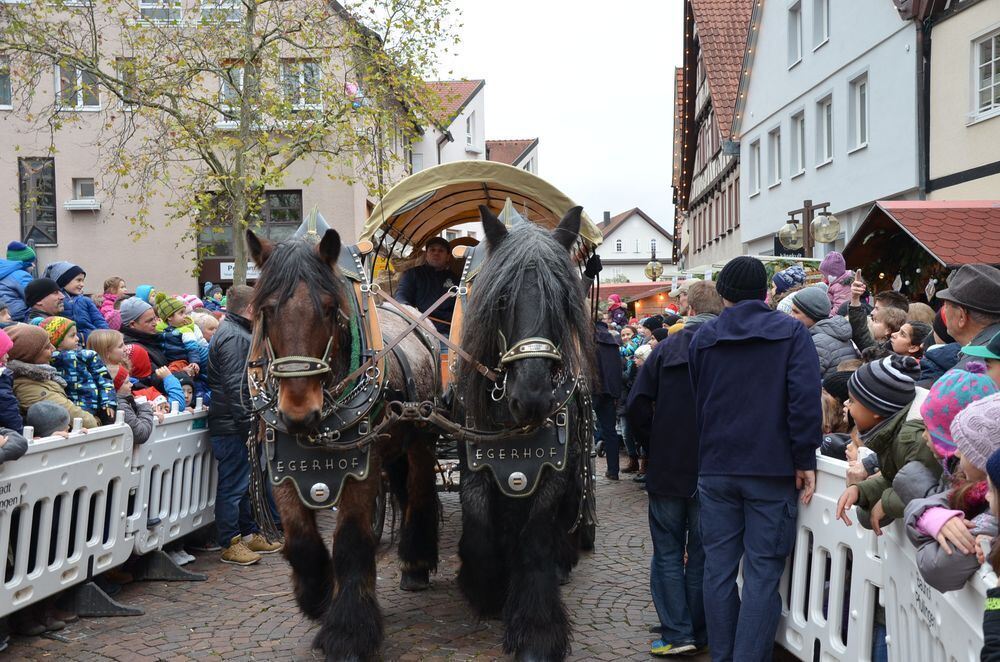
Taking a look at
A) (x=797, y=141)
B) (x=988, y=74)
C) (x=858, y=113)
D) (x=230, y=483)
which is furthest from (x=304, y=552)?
(x=797, y=141)

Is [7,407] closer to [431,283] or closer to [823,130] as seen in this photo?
[431,283]

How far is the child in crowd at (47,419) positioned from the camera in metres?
5.09

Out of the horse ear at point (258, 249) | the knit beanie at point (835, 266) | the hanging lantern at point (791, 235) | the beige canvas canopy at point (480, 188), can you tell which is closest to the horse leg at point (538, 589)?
the horse ear at point (258, 249)

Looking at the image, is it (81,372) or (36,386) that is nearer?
(36,386)

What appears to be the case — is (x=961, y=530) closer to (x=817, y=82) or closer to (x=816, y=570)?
(x=816, y=570)

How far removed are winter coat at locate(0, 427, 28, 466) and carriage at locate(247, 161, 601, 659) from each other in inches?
45.5

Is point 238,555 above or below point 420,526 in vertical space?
below

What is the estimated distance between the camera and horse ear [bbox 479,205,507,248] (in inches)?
178

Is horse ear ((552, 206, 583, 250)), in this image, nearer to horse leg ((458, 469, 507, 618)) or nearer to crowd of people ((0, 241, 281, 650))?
horse leg ((458, 469, 507, 618))

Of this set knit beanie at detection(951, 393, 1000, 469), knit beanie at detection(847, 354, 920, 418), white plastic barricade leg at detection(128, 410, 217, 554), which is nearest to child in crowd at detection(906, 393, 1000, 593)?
knit beanie at detection(951, 393, 1000, 469)

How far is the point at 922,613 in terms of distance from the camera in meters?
2.78

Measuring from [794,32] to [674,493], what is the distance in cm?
2004

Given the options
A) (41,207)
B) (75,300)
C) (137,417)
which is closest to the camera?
(137,417)

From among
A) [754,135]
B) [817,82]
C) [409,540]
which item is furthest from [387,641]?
[754,135]
